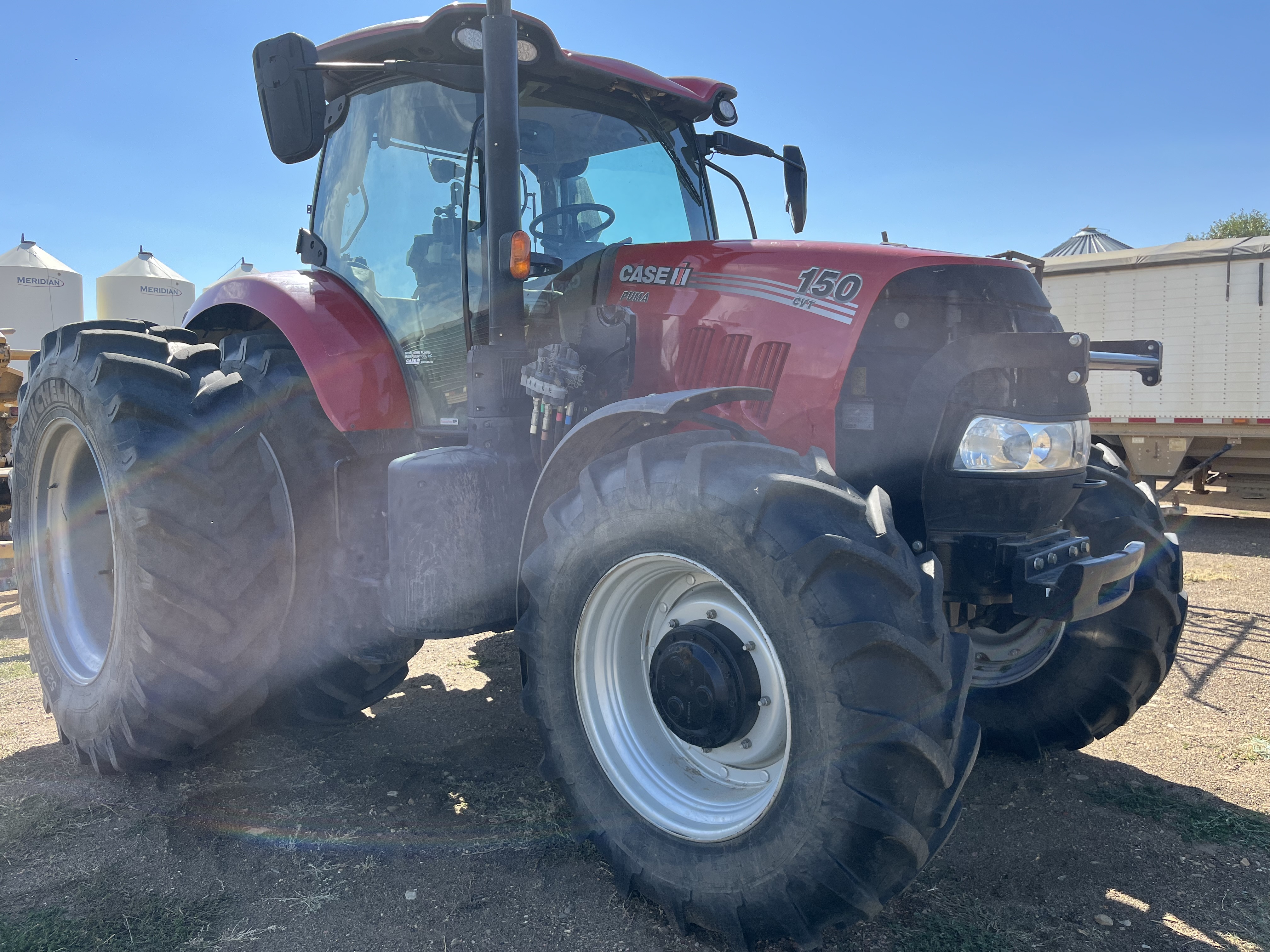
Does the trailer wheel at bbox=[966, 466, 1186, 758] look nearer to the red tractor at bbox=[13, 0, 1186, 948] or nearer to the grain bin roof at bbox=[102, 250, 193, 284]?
the red tractor at bbox=[13, 0, 1186, 948]

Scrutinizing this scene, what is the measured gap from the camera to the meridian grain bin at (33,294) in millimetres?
19438

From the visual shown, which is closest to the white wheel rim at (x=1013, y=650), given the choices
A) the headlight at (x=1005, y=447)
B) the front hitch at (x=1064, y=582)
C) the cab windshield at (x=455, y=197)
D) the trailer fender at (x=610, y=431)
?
the front hitch at (x=1064, y=582)

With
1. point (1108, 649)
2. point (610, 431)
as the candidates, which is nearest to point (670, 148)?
point (610, 431)

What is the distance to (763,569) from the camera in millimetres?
2074

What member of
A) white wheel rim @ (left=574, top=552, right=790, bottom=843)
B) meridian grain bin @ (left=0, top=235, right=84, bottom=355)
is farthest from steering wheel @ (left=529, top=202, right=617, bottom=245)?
meridian grain bin @ (left=0, top=235, right=84, bottom=355)

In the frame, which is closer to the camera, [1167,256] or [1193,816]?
[1193,816]

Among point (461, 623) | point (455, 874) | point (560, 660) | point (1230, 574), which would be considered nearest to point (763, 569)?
point (560, 660)

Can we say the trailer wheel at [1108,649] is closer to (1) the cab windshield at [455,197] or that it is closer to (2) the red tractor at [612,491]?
(2) the red tractor at [612,491]

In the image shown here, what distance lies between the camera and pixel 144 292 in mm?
21328

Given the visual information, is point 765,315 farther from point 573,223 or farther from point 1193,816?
point 1193,816

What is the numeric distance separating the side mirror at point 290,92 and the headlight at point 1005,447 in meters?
2.17

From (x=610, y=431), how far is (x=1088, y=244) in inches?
642

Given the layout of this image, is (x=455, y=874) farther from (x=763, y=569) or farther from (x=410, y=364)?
(x=410, y=364)

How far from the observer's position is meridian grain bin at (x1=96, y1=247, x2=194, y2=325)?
21.1 m
